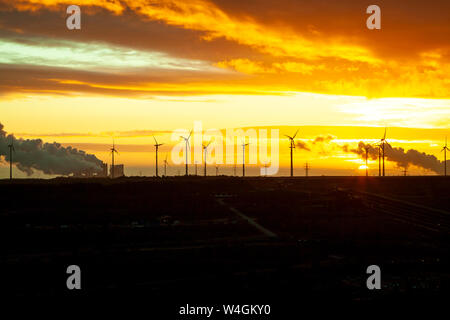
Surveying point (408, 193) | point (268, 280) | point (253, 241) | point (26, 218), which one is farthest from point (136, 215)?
point (408, 193)

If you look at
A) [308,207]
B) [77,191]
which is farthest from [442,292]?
[77,191]

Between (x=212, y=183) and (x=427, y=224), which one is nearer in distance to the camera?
(x=427, y=224)

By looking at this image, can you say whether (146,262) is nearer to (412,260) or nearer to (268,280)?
(268,280)

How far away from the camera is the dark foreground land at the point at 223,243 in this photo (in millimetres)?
61125

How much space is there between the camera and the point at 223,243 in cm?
8519

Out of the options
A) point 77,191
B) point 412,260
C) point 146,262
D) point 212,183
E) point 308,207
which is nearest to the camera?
point 146,262

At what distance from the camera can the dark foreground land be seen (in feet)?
201

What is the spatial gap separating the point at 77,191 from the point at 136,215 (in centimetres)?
4672

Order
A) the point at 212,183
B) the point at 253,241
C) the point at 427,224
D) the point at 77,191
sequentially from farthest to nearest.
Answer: the point at 212,183 < the point at 77,191 < the point at 427,224 < the point at 253,241

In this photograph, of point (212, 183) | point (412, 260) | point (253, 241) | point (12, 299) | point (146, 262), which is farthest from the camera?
point (212, 183)

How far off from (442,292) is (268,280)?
804 inches

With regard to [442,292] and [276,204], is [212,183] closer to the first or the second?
[276,204]

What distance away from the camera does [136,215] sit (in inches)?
4525

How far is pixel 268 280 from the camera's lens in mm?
64062
